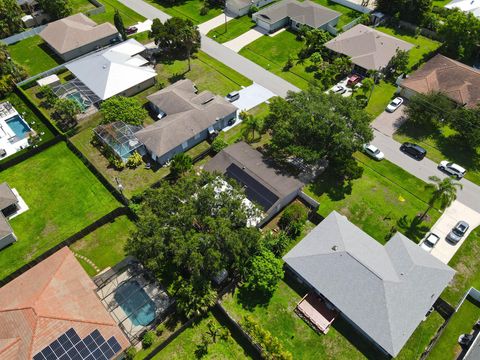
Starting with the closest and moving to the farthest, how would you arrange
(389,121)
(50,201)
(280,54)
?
1. (50,201)
2. (389,121)
3. (280,54)

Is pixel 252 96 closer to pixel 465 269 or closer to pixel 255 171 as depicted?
pixel 255 171

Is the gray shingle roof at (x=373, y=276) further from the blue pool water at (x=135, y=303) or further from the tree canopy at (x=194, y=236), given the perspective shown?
the blue pool water at (x=135, y=303)

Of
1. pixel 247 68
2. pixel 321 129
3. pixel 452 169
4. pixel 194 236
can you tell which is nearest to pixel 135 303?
pixel 194 236

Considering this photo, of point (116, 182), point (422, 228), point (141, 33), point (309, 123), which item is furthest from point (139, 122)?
point (422, 228)

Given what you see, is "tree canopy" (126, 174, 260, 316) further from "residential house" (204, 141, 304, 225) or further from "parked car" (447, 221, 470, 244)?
"parked car" (447, 221, 470, 244)

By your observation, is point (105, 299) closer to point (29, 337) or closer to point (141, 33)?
point (29, 337)

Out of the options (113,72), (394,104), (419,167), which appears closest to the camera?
(419,167)

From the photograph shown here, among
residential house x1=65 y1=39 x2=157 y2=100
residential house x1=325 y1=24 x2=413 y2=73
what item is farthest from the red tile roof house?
residential house x1=325 y1=24 x2=413 y2=73

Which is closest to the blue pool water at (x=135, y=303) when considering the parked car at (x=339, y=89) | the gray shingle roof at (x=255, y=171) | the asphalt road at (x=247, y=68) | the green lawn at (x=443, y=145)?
the gray shingle roof at (x=255, y=171)
